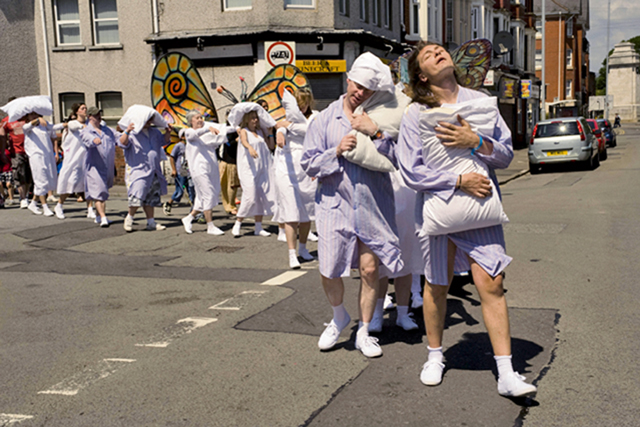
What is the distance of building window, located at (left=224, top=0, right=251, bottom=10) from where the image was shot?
2036 centimetres

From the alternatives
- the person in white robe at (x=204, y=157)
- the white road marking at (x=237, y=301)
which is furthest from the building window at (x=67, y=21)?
the white road marking at (x=237, y=301)

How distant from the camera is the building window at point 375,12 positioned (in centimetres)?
2362

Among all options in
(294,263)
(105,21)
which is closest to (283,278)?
(294,263)

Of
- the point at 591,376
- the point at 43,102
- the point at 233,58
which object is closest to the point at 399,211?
the point at 591,376

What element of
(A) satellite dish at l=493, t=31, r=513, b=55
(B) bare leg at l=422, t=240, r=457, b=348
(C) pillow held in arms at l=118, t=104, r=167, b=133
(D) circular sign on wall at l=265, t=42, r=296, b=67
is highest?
(A) satellite dish at l=493, t=31, r=513, b=55

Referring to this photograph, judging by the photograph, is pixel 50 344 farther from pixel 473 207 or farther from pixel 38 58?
pixel 38 58

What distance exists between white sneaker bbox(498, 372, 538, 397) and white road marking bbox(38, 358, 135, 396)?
93.0 inches

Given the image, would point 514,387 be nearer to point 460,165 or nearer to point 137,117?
point 460,165

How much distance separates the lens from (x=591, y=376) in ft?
13.3

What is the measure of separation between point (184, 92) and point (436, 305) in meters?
9.65

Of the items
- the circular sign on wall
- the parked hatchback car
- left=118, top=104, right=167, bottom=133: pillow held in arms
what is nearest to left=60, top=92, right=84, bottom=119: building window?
the circular sign on wall

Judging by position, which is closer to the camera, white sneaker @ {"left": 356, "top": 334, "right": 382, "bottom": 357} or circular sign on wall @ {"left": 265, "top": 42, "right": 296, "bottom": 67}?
white sneaker @ {"left": 356, "top": 334, "right": 382, "bottom": 357}

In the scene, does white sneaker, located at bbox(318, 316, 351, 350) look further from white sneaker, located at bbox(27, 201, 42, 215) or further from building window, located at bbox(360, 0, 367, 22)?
building window, located at bbox(360, 0, 367, 22)

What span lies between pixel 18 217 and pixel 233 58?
941 cm
